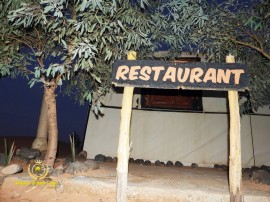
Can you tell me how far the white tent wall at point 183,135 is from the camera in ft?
29.7

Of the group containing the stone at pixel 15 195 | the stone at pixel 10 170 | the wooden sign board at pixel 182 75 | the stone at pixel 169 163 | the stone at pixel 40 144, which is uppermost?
the wooden sign board at pixel 182 75

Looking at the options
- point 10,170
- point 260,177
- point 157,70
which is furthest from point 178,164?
point 10,170

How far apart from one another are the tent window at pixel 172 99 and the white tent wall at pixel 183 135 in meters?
0.47

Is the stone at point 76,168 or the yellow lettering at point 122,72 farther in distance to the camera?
the stone at point 76,168

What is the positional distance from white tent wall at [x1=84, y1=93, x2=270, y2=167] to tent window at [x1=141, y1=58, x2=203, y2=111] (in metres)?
0.47

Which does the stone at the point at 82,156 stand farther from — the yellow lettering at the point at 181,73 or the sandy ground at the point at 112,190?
the yellow lettering at the point at 181,73

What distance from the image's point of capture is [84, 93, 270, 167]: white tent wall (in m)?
9.05

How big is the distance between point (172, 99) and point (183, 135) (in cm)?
158

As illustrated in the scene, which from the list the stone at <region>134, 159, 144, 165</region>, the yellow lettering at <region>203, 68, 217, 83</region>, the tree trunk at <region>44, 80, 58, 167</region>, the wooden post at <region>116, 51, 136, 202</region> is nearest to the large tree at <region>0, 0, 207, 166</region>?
the tree trunk at <region>44, 80, 58, 167</region>

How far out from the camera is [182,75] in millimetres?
4766

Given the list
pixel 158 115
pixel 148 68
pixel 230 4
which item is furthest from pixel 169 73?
pixel 158 115

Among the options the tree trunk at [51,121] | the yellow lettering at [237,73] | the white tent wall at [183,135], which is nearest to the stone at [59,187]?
the tree trunk at [51,121]

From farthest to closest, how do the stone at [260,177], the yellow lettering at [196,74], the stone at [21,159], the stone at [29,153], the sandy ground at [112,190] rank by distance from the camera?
the stone at [29,153] → the stone at [21,159] → the stone at [260,177] → the sandy ground at [112,190] → the yellow lettering at [196,74]

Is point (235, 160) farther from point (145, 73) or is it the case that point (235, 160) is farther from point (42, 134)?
point (42, 134)
